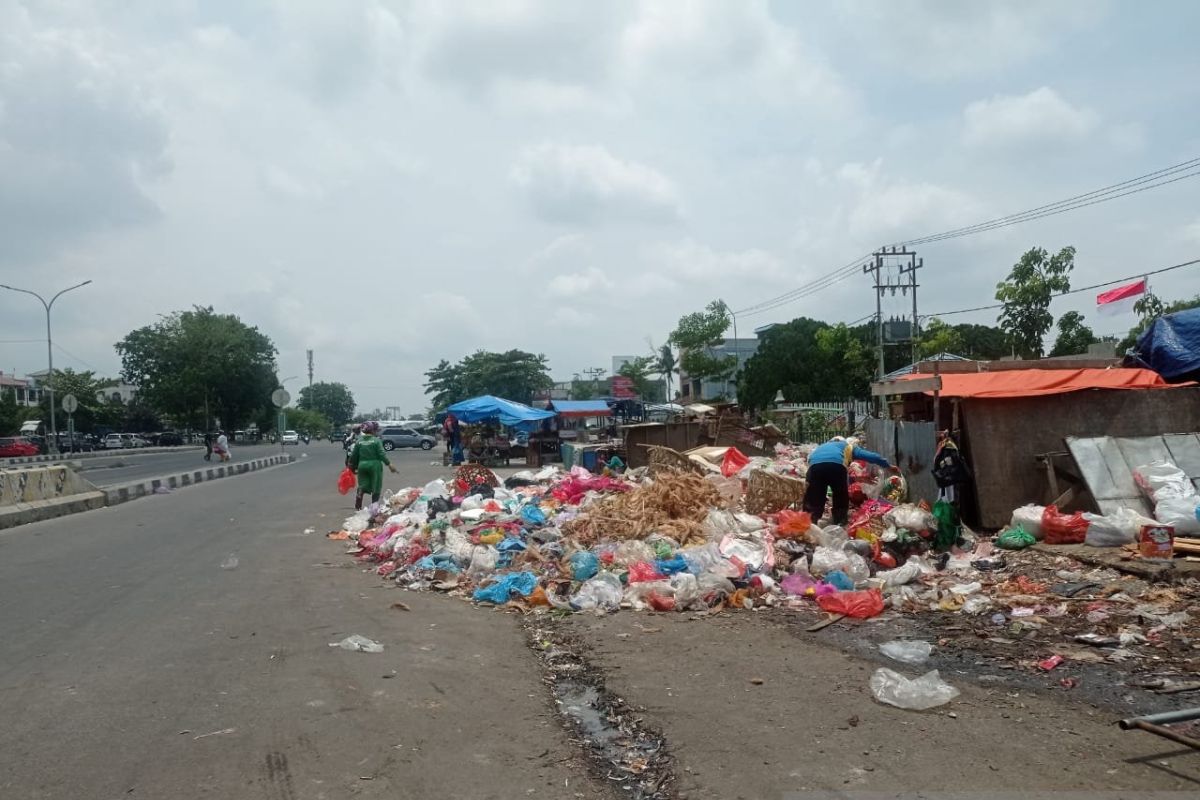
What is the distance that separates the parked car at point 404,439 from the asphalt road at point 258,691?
1606 inches

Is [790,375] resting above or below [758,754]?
above

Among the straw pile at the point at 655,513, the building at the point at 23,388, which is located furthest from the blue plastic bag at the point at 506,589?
the building at the point at 23,388

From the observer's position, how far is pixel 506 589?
809 centimetres

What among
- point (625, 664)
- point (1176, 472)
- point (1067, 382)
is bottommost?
point (625, 664)

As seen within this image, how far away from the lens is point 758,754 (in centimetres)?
421

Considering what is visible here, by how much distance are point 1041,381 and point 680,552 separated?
493cm

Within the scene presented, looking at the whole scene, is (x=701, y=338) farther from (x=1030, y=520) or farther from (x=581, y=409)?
(x=1030, y=520)

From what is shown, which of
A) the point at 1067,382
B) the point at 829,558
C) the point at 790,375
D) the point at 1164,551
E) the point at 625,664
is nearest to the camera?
the point at 625,664

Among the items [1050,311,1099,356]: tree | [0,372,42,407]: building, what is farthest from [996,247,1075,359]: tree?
[0,372,42,407]: building

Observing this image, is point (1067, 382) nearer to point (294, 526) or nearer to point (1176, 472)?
point (1176, 472)

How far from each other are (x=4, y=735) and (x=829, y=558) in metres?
6.15

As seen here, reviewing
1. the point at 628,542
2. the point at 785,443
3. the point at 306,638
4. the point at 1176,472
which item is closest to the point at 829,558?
the point at 628,542

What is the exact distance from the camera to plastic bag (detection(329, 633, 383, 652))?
626 centimetres

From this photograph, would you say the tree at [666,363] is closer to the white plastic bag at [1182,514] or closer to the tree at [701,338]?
the tree at [701,338]
